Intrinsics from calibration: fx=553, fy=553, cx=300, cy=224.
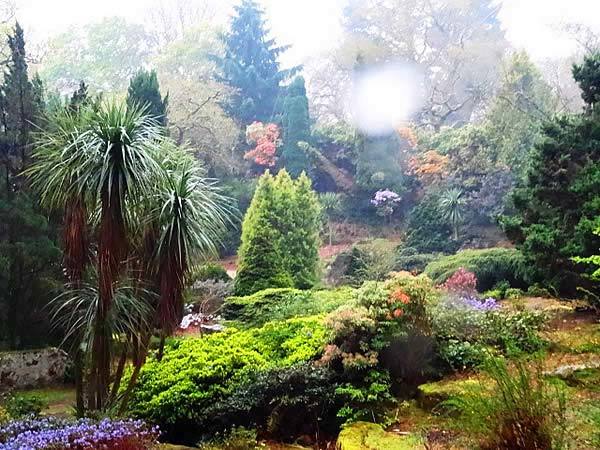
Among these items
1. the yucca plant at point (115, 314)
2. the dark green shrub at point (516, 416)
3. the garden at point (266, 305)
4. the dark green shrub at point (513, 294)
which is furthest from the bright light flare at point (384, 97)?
the dark green shrub at point (516, 416)

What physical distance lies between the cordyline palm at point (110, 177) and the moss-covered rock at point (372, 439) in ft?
6.99

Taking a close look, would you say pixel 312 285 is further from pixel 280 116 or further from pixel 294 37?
pixel 294 37

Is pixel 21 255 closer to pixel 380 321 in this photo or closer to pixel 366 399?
pixel 380 321

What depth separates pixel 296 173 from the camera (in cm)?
1997

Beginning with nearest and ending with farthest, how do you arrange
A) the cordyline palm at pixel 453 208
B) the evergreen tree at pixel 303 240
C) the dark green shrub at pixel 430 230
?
the evergreen tree at pixel 303 240
the cordyline palm at pixel 453 208
the dark green shrub at pixel 430 230

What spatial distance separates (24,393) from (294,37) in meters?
22.5

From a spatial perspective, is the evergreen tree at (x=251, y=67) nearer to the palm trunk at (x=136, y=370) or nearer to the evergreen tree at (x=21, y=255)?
the evergreen tree at (x=21, y=255)

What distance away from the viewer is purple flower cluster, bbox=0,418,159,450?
3.23m

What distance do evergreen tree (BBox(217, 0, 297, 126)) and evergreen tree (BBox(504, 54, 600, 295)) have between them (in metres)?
16.2

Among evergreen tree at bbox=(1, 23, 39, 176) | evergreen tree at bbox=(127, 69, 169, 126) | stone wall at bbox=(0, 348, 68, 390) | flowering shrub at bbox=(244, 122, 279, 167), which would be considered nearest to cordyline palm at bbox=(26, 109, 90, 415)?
stone wall at bbox=(0, 348, 68, 390)

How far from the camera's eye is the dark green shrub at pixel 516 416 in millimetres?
2508

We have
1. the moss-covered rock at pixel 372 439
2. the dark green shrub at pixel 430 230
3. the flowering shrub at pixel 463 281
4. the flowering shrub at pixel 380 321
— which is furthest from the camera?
the dark green shrub at pixel 430 230

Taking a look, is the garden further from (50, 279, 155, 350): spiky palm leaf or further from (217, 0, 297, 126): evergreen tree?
(217, 0, 297, 126): evergreen tree

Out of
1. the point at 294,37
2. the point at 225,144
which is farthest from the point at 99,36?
the point at 225,144
